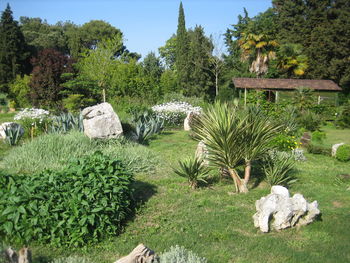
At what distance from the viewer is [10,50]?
29672 mm

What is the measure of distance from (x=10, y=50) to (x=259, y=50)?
23102mm

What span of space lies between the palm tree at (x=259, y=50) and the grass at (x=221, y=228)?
78.7 feet

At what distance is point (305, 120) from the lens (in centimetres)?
1606

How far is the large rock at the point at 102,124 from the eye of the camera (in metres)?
8.57

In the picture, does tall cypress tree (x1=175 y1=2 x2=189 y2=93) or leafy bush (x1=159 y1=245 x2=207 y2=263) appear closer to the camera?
leafy bush (x1=159 y1=245 x2=207 y2=263)

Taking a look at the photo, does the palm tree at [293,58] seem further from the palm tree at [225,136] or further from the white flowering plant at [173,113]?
the palm tree at [225,136]

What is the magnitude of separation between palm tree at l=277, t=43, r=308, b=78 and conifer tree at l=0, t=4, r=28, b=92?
24247 millimetres

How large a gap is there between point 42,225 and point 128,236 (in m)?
1.16

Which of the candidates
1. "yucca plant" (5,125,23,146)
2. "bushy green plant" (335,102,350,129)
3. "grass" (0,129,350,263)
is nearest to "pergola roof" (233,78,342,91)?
"bushy green plant" (335,102,350,129)

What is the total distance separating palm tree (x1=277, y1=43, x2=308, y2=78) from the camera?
29.6 metres

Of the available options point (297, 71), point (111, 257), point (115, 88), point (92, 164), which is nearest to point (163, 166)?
point (92, 164)

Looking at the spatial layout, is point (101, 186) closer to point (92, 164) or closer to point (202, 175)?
point (92, 164)

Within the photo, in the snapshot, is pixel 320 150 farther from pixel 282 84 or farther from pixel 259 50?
pixel 259 50

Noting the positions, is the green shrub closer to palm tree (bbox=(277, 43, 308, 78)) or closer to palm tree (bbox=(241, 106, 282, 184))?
palm tree (bbox=(241, 106, 282, 184))
